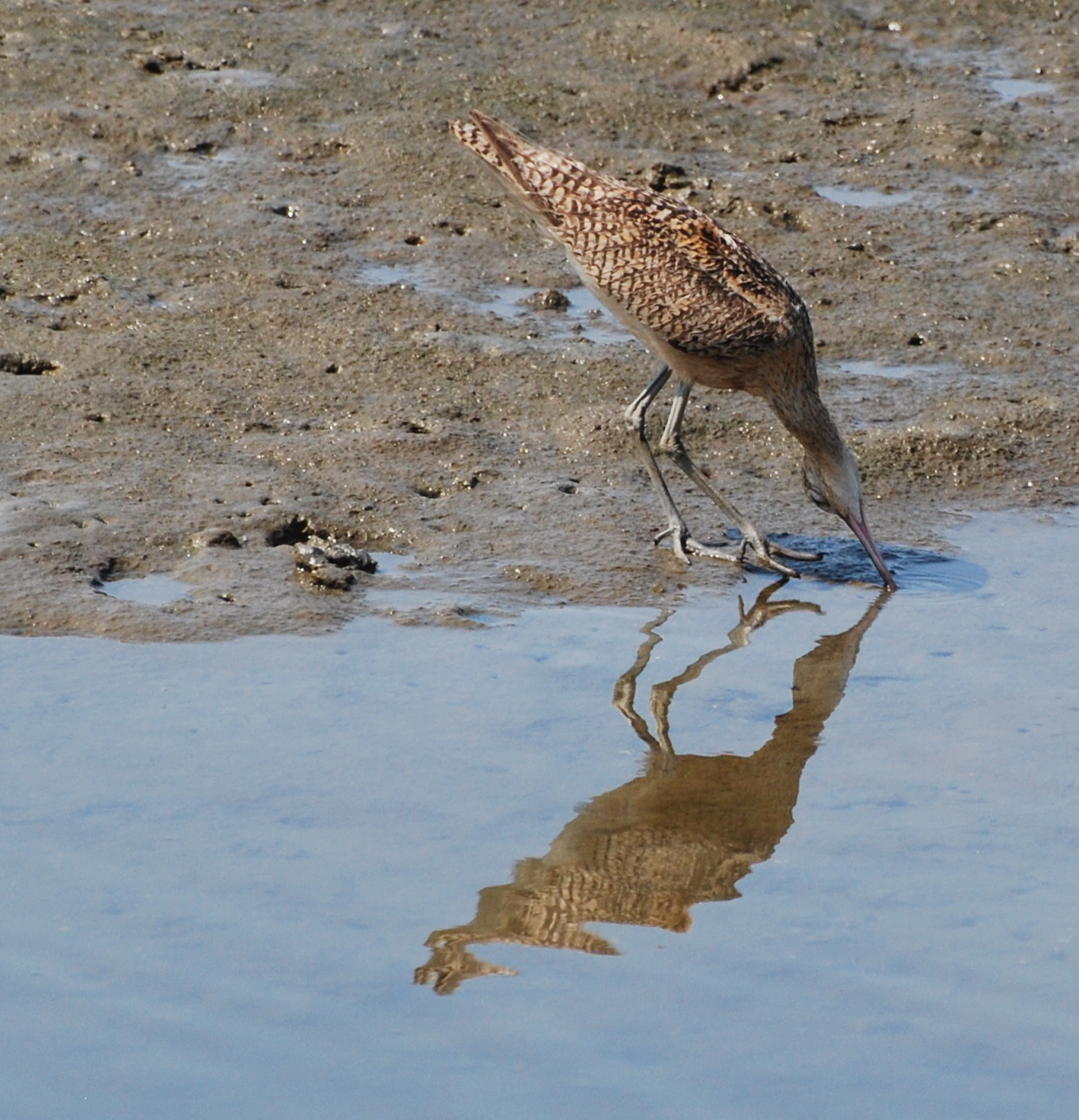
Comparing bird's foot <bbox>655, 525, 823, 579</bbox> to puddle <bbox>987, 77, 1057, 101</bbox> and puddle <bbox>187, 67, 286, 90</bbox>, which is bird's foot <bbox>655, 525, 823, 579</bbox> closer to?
puddle <bbox>187, 67, 286, 90</bbox>

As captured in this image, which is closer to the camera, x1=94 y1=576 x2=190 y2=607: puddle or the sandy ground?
x1=94 y1=576 x2=190 y2=607: puddle

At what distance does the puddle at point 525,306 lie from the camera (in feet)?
25.5

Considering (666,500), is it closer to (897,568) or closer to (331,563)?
(897,568)

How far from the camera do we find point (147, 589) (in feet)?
18.9

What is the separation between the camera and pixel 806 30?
10445mm

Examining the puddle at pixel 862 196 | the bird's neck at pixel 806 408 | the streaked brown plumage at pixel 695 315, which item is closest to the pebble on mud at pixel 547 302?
the streaked brown plumage at pixel 695 315

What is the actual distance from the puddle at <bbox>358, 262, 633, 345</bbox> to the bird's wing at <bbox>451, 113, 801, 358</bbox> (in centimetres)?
99

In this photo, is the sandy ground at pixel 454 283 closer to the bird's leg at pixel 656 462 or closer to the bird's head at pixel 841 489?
the bird's leg at pixel 656 462

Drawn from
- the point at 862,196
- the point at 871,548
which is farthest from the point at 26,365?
the point at 862,196

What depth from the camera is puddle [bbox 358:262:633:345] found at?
7.77m

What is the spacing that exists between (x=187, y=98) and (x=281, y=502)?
3660 millimetres

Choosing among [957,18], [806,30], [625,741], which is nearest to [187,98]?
[806,30]

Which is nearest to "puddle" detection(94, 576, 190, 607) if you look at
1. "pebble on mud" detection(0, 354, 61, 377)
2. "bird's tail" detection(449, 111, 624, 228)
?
"pebble on mud" detection(0, 354, 61, 377)

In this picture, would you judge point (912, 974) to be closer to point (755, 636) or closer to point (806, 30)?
point (755, 636)
